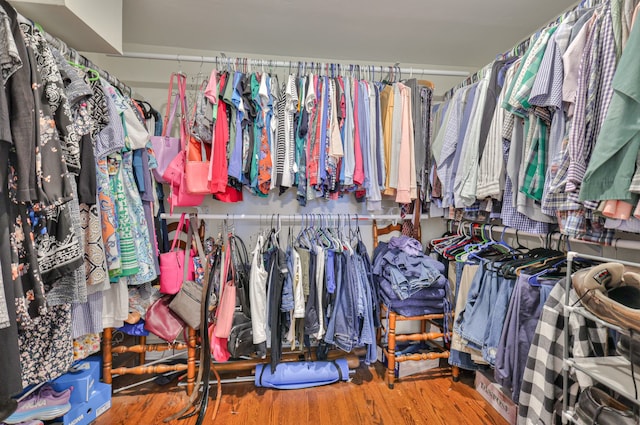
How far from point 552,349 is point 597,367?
0.49 feet

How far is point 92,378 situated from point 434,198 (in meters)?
2.29

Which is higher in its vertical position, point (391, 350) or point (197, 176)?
point (197, 176)

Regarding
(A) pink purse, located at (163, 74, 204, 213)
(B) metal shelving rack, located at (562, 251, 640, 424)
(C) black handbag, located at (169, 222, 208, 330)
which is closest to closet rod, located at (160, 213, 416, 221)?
(A) pink purse, located at (163, 74, 204, 213)

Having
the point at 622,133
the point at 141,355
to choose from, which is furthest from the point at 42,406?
the point at 622,133

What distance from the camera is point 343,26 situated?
1901mm

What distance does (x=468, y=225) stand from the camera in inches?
85.4

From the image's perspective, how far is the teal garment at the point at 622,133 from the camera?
879mm

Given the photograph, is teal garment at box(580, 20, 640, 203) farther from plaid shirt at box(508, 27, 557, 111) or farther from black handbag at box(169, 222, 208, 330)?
black handbag at box(169, 222, 208, 330)

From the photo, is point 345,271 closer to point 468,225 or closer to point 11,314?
point 468,225

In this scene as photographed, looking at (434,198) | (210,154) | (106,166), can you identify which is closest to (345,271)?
(434,198)

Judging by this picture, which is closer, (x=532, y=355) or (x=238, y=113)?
(x=532, y=355)

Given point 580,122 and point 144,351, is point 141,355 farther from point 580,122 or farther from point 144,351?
point 580,122

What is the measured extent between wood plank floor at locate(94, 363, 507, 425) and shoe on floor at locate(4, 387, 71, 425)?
26 centimetres

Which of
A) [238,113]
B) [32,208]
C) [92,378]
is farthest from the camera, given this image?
[238,113]
